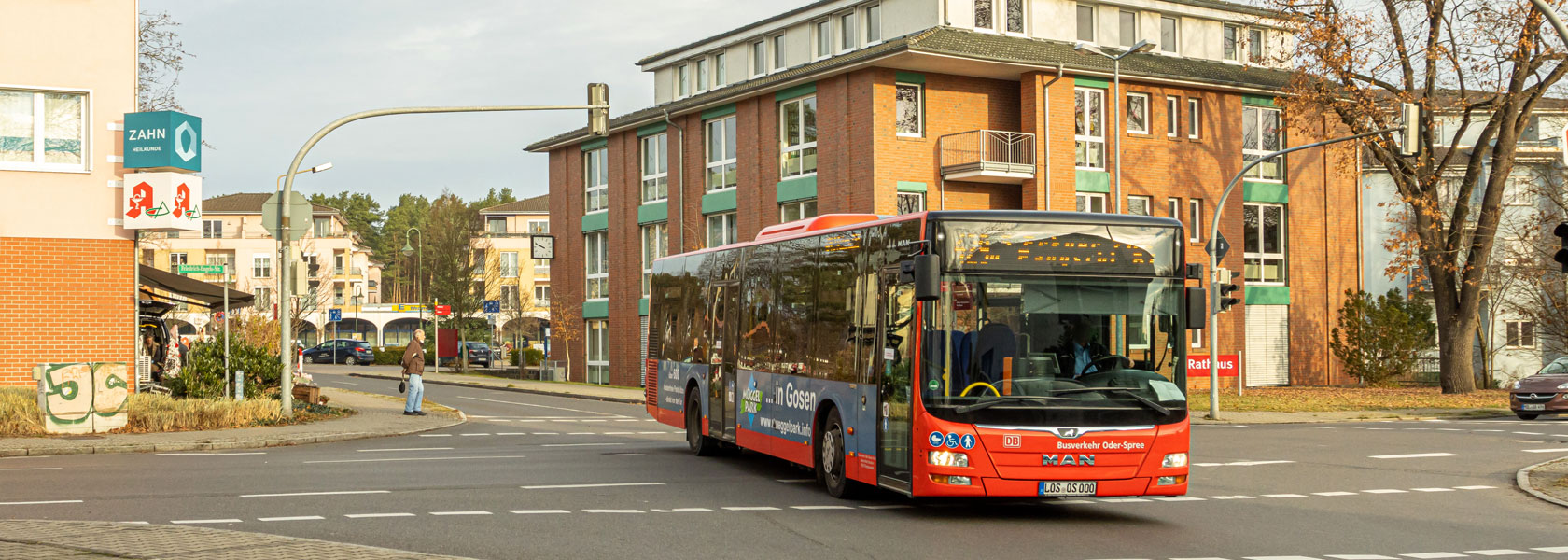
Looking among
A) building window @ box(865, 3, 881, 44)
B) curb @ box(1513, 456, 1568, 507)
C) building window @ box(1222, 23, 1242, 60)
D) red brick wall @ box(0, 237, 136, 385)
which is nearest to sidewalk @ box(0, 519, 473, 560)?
curb @ box(1513, 456, 1568, 507)

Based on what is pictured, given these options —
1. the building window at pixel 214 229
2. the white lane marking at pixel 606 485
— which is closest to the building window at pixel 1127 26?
the white lane marking at pixel 606 485

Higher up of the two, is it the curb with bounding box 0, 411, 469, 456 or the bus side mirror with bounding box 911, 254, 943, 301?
the bus side mirror with bounding box 911, 254, 943, 301

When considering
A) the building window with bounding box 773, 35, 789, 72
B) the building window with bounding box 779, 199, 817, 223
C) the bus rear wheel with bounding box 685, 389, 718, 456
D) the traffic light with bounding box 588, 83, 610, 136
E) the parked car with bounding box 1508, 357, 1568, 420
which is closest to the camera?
the bus rear wheel with bounding box 685, 389, 718, 456

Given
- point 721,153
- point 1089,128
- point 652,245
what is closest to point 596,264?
point 652,245

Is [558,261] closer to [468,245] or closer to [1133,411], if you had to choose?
[468,245]

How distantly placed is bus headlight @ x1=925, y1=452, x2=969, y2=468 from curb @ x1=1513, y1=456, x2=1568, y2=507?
6.35 metres

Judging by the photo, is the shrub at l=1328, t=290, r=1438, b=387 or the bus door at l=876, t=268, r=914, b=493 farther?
the shrub at l=1328, t=290, r=1438, b=387

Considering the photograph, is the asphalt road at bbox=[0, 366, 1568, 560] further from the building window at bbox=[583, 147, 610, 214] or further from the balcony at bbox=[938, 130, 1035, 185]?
the building window at bbox=[583, 147, 610, 214]

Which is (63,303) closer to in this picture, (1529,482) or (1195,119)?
(1529,482)

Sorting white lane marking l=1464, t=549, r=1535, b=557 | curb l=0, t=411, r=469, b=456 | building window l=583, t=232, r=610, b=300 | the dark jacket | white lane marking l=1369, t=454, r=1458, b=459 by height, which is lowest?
white lane marking l=1369, t=454, r=1458, b=459

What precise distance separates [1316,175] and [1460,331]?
24.7 ft

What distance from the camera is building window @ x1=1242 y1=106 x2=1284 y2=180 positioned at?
42594 millimetres

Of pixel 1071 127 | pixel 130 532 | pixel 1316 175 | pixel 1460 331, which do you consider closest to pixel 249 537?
pixel 130 532

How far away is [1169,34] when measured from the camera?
1741 inches
